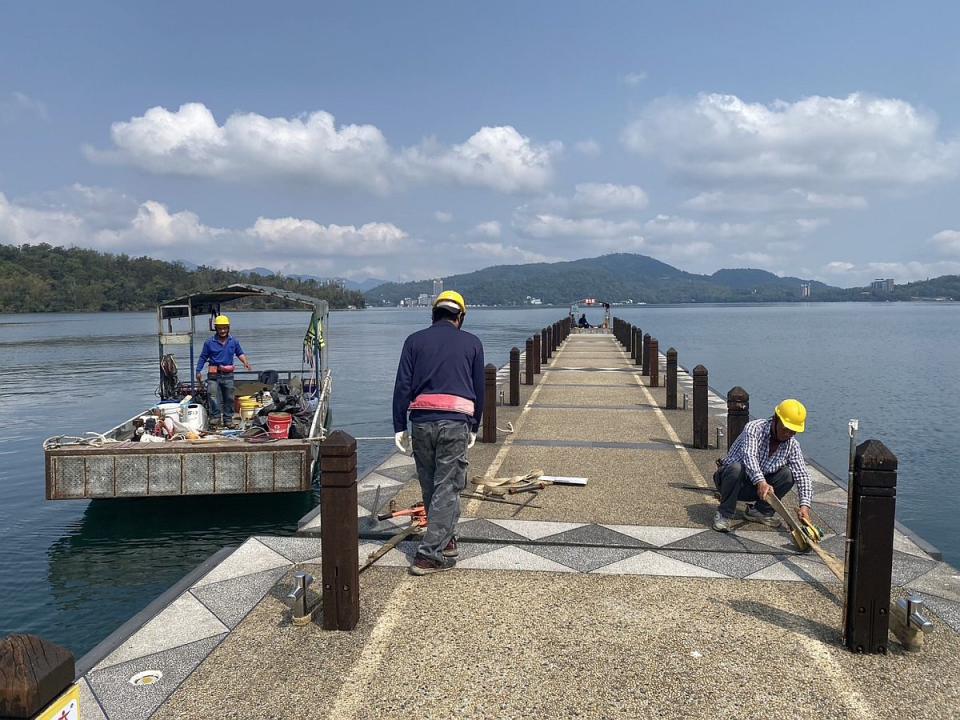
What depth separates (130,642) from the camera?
4551mm

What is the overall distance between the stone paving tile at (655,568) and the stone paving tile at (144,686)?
3.00 metres

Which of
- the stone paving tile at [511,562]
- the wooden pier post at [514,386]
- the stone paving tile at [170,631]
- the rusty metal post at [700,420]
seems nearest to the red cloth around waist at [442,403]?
the stone paving tile at [511,562]

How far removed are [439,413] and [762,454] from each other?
10.4 feet

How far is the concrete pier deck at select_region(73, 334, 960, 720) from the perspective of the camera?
12.4 ft

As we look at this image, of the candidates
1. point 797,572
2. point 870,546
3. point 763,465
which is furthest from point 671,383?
point 870,546

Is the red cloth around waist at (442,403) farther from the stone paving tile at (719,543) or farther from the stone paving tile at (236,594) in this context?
the stone paving tile at (719,543)

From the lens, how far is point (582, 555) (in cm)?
602

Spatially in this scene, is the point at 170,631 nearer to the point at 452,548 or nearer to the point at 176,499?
the point at 452,548

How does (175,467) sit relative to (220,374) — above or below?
below

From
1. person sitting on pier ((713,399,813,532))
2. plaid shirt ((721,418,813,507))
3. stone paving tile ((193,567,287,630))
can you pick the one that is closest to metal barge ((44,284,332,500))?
stone paving tile ((193,567,287,630))

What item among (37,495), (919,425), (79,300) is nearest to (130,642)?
(37,495)

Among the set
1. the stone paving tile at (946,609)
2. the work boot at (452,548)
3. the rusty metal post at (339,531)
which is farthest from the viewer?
the work boot at (452,548)

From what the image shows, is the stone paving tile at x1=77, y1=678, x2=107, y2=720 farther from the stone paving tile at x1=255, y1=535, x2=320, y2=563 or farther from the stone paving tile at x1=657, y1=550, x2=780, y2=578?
the stone paving tile at x1=657, y1=550, x2=780, y2=578

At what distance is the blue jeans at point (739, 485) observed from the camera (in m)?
6.52
